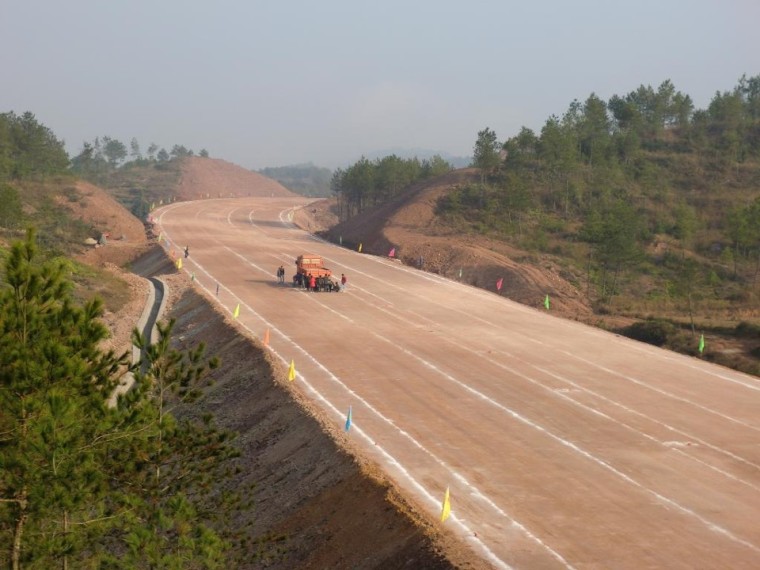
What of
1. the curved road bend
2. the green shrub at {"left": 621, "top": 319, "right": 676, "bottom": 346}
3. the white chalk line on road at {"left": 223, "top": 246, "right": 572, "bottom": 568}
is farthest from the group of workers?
the green shrub at {"left": 621, "top": 319, "right": 676, "bottom": 346}

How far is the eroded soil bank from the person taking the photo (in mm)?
18078

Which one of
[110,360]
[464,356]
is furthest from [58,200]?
[110,360]

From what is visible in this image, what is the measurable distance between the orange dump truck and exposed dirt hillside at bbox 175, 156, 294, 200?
100413 mm

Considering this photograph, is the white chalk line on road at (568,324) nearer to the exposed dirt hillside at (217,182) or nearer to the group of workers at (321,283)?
the group of workers at (321,283)

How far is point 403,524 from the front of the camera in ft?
61.3

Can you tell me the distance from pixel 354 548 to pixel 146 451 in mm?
5727

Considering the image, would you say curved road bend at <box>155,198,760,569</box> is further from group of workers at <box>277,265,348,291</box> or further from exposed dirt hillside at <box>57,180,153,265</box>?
exposed dirt hillside at <box>57,180,153,265</box>

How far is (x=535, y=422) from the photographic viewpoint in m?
27.7

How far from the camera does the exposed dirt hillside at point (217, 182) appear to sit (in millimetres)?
163675

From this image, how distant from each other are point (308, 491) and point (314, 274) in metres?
32.5

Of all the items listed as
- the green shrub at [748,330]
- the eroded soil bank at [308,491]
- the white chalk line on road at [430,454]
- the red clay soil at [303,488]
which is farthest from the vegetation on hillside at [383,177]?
the eroded soil bank at [308,491]

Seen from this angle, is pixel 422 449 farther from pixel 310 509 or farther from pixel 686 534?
pixel 686 534

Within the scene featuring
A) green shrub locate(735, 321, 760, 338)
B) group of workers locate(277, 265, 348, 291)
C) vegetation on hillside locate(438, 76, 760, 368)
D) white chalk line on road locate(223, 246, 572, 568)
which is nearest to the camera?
white chalk line on road locate(223, 246, 572, 568)

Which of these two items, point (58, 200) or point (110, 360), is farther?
point (58, 200)
